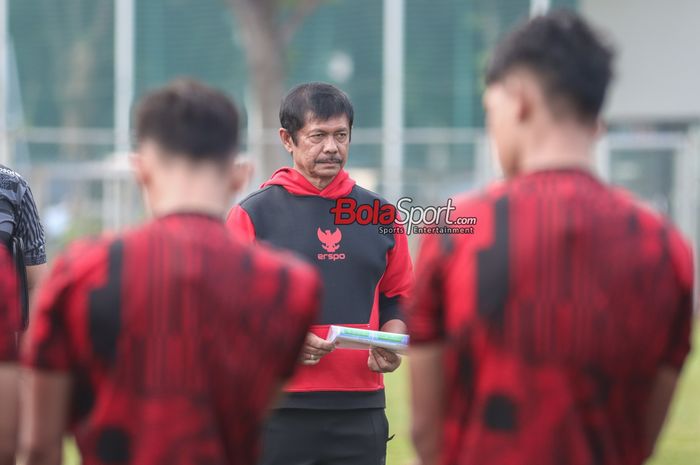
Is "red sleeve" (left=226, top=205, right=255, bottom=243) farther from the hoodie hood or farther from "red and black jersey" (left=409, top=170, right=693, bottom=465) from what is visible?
"red and black jersey" (left=409, top=170, right=693, bottom=465)

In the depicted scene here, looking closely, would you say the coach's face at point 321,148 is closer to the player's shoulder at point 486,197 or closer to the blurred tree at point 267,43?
the player's shoulder at point 486,197

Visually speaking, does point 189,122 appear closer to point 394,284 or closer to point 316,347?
point 316,347

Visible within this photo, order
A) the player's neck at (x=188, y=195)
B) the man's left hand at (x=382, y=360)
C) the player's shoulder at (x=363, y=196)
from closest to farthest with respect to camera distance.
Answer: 1. the player's neck at (x=188, y=195)
2. the man's left hand at (x=382, y=360)
3. the player's shoulder at (x=363, y=196)

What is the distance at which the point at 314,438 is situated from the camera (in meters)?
5.04

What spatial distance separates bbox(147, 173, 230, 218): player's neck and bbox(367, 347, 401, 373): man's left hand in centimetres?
223

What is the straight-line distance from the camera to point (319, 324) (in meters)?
5.07

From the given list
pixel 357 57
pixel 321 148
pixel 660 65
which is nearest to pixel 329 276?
pixel 321 148

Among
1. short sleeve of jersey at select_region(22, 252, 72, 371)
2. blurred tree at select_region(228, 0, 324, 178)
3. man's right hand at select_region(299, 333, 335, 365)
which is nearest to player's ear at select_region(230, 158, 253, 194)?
short sleeve of jersey at select_region(22, 252, 72, 371)

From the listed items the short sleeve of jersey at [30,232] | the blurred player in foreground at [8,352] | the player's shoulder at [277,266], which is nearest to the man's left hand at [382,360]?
the short sleeve of jersey at [30,232]

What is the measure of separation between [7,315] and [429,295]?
1.09 m

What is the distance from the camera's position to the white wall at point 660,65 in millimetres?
20406

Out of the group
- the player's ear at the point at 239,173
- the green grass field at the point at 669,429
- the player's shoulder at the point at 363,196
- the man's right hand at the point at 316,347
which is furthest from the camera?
the green grass field at the point at 669,429

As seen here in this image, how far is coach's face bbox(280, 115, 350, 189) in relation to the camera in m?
5.23

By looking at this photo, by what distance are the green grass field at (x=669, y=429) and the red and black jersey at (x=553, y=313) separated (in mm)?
3916
